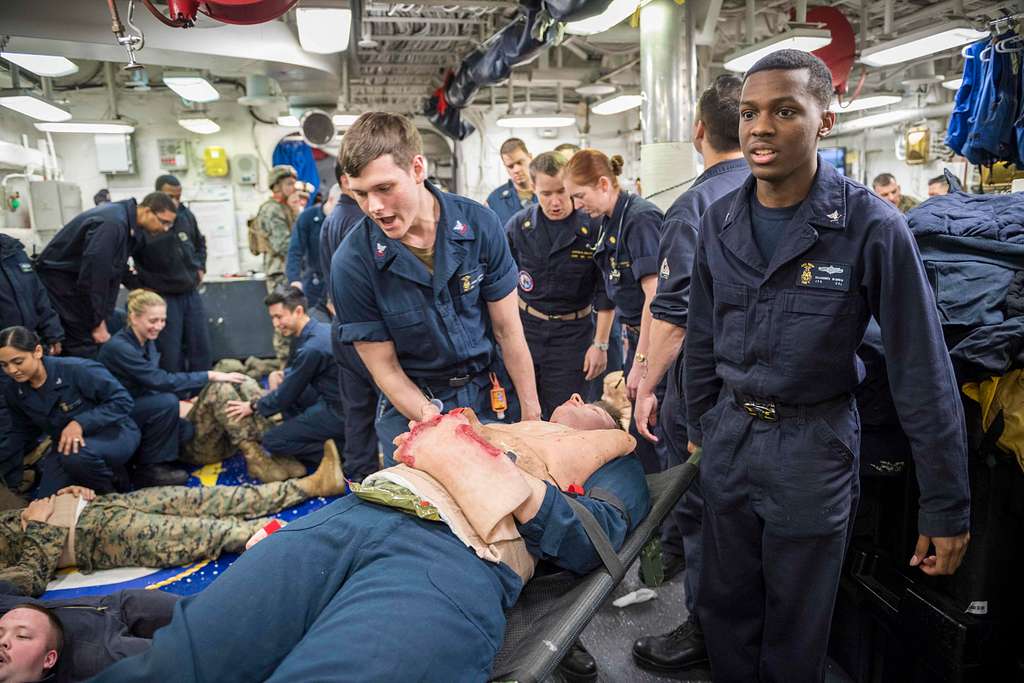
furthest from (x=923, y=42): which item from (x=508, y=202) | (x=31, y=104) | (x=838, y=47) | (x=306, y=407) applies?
(x=31, y=104)

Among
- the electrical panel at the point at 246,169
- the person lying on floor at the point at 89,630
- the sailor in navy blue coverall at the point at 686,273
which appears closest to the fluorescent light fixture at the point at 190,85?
the electrical panel at the point at 246,169

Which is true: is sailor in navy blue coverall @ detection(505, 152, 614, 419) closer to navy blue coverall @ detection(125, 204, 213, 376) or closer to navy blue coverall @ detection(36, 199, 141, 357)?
navy blue coverall @ detection(36, 199, 141, 357)

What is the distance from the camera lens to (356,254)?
7.55ft

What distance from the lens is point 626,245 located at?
3342mm

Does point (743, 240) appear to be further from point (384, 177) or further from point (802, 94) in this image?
point (384, 177)

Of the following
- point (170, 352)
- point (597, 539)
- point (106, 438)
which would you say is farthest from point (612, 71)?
point (597, 539)

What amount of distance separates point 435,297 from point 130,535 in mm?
2121

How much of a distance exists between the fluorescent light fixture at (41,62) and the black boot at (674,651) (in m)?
6.64

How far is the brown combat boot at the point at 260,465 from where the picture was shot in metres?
4.43

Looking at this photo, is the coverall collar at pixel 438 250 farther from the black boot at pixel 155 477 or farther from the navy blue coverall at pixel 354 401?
the black boot at pixel 155 477

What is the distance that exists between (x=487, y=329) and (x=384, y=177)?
2.51ft

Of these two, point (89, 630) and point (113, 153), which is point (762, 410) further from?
point (113, 153)

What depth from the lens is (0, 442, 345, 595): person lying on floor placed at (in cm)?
311

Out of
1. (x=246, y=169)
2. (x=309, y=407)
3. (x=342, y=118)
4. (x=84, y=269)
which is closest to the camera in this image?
(x=309, y=407)
